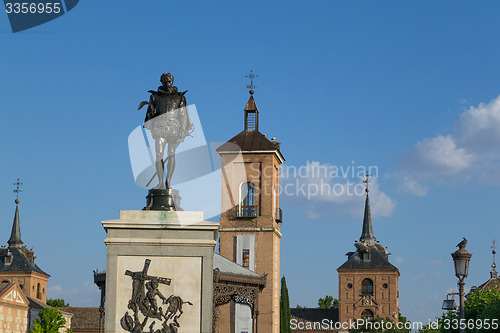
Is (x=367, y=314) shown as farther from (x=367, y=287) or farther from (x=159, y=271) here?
(x=159, y=271)

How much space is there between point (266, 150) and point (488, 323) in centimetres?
2582

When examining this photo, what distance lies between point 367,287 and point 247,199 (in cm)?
3521

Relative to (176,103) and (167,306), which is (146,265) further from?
(176,103)

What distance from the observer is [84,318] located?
10094 cm

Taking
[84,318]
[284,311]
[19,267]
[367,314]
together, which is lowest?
[284,311]

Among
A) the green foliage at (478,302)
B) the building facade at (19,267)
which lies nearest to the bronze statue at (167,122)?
the green foliage at (478,302)

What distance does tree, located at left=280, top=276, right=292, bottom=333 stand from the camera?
67294mm

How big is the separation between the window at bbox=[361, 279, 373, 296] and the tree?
73.1 ft

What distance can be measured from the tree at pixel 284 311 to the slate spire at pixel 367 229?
2987 centimetres

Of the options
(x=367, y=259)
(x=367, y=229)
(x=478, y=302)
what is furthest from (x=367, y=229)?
(x=478, y=302)

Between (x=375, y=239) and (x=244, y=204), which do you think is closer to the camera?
(x=244, y=204)

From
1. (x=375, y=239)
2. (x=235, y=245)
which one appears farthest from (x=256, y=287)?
(x=375, y=239)

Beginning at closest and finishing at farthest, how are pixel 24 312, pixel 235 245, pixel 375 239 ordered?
pixel 235 245, pixel 24 312, pixel 375 239

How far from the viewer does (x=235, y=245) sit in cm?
5931
